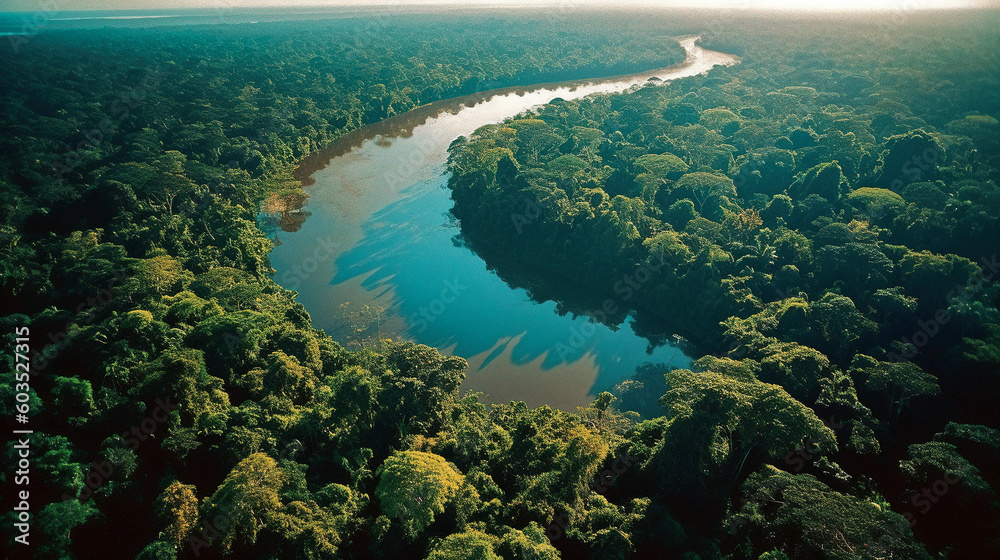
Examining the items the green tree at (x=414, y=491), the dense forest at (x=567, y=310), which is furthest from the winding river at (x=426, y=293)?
the green tree at (x=414, y=491)

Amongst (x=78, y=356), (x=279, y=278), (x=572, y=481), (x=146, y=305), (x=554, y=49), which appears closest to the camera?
(x=572, y=481)

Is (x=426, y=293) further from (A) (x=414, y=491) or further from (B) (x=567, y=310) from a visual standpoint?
(A) (x=414, y=491)

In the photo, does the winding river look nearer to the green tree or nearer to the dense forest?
the dense forest

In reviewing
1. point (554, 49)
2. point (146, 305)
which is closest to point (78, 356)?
point (146, 305)

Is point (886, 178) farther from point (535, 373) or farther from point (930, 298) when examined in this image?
point (535, 373)

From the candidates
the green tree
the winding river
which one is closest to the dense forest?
the green tree

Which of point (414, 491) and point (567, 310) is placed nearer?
point (414, 491)

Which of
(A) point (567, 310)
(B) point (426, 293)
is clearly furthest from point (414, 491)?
(A) point (567, 310)
